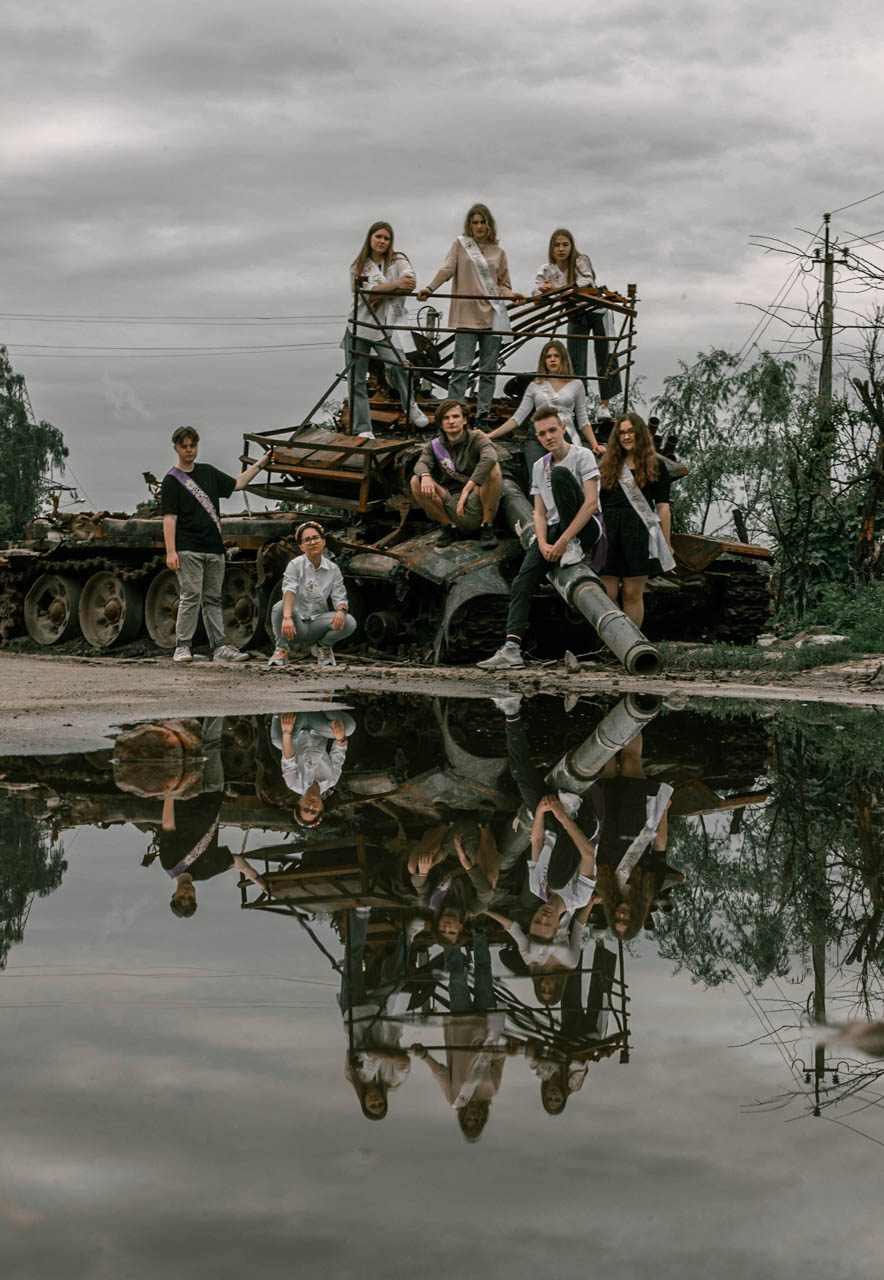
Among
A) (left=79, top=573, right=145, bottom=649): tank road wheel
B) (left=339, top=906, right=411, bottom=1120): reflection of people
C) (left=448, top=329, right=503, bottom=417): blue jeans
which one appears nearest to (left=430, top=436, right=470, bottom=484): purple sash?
(left=448, top=329, right=503, bottom=417): blue jeans

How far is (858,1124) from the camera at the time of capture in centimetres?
221

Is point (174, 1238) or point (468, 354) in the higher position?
point (468, 354)

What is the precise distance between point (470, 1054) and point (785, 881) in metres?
1.78

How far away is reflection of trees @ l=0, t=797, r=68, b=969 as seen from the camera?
348 cm

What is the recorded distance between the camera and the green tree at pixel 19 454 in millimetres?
64438

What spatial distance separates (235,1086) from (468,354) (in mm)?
12903

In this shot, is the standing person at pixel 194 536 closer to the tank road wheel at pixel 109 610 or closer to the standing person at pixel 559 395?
the standing person at pixel 559 395

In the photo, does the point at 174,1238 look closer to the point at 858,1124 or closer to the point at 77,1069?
the point at 77,1069

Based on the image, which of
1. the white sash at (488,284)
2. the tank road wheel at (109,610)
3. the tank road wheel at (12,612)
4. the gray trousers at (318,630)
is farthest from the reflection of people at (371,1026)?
the tank road wheel at (12,612)

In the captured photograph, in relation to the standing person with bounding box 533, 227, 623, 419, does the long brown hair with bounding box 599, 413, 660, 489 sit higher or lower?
lower

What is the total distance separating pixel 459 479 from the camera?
13.9 meters

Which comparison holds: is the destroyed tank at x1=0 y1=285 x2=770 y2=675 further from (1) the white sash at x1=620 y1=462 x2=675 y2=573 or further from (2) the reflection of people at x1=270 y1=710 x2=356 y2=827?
(2) the reflection of people at x1=270 y1=710 x2=356 y2=827

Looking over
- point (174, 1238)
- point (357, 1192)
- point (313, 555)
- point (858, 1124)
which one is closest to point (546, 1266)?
point (357, 1192)

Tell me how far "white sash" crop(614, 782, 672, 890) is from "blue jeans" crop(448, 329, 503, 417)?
9.49 m
